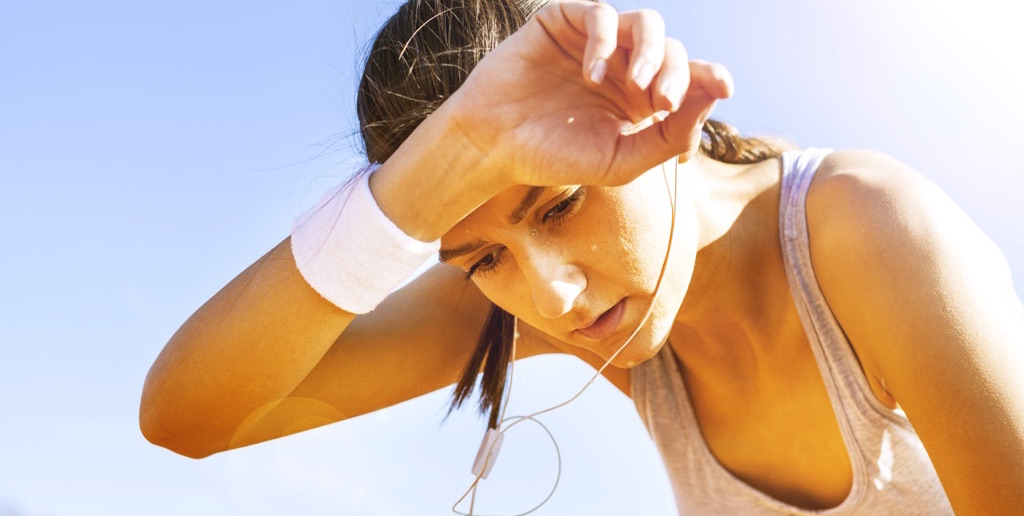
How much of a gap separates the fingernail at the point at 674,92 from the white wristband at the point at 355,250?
612mm

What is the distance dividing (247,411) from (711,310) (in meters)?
1.16

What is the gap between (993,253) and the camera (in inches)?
63.0

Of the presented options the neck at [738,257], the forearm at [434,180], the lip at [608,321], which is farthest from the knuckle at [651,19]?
the neck at [738,257]

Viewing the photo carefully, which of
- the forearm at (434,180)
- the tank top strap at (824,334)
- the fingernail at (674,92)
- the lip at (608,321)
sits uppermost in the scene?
the fingernail at (674,92)

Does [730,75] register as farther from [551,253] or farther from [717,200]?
[717,200]

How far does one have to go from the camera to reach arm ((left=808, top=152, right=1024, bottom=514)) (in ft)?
4.34

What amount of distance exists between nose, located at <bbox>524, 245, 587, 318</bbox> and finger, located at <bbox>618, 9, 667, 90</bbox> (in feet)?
1.48

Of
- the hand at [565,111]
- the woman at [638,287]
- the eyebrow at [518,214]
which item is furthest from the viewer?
the eyebrow at [518,214]

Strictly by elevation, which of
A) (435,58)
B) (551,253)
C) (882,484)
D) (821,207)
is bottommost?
(882,484)

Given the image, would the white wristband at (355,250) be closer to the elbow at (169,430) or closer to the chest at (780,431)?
the elbow at (169,430)

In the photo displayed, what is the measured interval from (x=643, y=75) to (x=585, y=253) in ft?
1.65

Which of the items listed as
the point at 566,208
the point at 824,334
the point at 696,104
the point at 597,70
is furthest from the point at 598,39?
the point at 824,334

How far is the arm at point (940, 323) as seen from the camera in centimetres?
132

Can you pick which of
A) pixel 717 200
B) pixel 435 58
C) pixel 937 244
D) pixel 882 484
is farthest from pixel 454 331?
pixel 937 244
